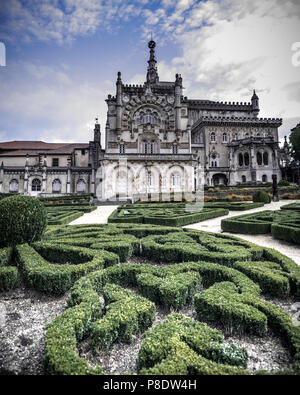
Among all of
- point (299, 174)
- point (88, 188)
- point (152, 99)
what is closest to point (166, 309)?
point (88, 188)

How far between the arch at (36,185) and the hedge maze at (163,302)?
35.2m

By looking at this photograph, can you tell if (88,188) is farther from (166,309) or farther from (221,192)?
(166,309)

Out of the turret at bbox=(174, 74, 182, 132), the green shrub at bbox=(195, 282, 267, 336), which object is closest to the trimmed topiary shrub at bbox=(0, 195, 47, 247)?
the green shrub at bbox=(195, 282, 267, 336)

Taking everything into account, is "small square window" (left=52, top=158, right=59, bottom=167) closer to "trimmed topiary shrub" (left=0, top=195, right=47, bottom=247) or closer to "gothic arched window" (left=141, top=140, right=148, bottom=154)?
"gothic arched window" (left=141, top=140, right=148, bottom=154)

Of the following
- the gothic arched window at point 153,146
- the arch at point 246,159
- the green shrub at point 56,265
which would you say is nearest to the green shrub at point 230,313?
the green shrub at point 56,265

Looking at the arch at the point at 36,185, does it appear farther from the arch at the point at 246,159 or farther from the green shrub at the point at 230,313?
the green shrub at the point at 230,313

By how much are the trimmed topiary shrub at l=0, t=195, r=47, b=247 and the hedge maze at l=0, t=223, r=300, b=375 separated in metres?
0.32

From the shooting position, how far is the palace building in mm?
32062

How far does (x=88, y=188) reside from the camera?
125 feet

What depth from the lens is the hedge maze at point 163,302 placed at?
204 centimetres

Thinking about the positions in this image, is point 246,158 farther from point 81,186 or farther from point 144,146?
Result: point 81,186

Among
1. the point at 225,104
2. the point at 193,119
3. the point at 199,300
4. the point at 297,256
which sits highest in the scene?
the point at 225,104

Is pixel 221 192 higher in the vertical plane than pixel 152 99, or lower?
lower
